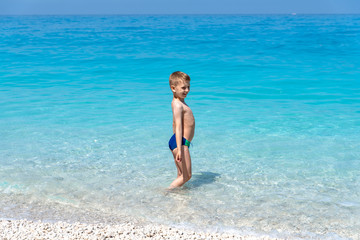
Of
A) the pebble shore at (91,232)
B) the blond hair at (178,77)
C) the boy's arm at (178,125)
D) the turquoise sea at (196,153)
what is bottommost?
the turquoise sea at (196,153)

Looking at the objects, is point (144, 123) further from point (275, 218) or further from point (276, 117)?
point (275, 218)

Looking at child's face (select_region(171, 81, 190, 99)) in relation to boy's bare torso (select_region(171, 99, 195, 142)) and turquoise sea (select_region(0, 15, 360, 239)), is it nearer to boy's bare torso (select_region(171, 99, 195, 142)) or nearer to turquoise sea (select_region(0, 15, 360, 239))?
boy's bare torso (select_region(171, 99, 195, 142))

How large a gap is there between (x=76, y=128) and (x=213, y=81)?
24.9 ft

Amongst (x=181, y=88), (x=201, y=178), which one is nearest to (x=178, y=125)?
(x=181, y=88)

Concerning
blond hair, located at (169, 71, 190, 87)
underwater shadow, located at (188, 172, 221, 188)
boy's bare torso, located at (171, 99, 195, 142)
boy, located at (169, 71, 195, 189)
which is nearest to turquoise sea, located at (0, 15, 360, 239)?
underwater shadow, located at (188, 172, 221, 188)

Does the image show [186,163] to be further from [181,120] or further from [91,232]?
[91,232]

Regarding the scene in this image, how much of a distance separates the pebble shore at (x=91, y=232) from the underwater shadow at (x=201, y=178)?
48.6 inches

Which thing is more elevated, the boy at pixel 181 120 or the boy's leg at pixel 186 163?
the boy at pixel 181 120

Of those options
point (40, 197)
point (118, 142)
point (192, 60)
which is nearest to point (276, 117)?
point (118, 142)

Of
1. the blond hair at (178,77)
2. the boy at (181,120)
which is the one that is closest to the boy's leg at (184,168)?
the boy at (181,120)

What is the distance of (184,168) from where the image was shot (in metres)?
4.52

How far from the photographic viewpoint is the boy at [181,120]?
425cm

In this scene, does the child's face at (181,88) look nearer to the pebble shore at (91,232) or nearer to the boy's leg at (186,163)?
the boy's leg at (186,163)

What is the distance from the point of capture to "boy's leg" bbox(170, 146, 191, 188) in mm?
4449
